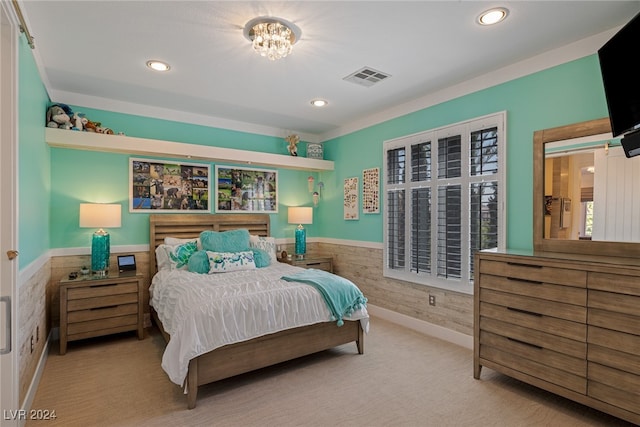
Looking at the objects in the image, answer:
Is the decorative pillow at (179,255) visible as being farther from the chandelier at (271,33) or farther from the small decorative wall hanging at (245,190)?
the chandelier at (271,33)

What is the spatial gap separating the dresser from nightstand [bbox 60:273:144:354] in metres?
3.32

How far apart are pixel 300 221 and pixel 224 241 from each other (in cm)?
132

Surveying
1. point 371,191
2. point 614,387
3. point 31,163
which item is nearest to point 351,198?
point 371,191

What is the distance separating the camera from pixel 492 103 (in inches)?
122

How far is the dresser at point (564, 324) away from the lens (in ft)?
6.31

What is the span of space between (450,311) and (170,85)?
3.71 metres

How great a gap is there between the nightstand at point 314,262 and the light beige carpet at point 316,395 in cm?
156

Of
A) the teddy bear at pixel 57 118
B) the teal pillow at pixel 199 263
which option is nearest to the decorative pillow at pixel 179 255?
the teal pillow at pixel 199 263

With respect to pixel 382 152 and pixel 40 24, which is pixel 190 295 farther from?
pixel 382 152

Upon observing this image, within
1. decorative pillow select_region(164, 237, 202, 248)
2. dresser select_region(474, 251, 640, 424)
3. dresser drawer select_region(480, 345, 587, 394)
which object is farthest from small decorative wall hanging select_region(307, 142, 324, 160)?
dresser drawer select_region(480, 345, 587, 394)

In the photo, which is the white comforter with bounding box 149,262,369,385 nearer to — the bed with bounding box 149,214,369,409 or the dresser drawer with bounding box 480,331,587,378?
the bed with bounding box 149,214,369,409

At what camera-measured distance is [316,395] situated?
7.98 ft

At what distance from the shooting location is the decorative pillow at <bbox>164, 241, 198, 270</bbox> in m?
3.66

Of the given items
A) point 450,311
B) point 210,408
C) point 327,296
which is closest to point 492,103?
point 450,311
